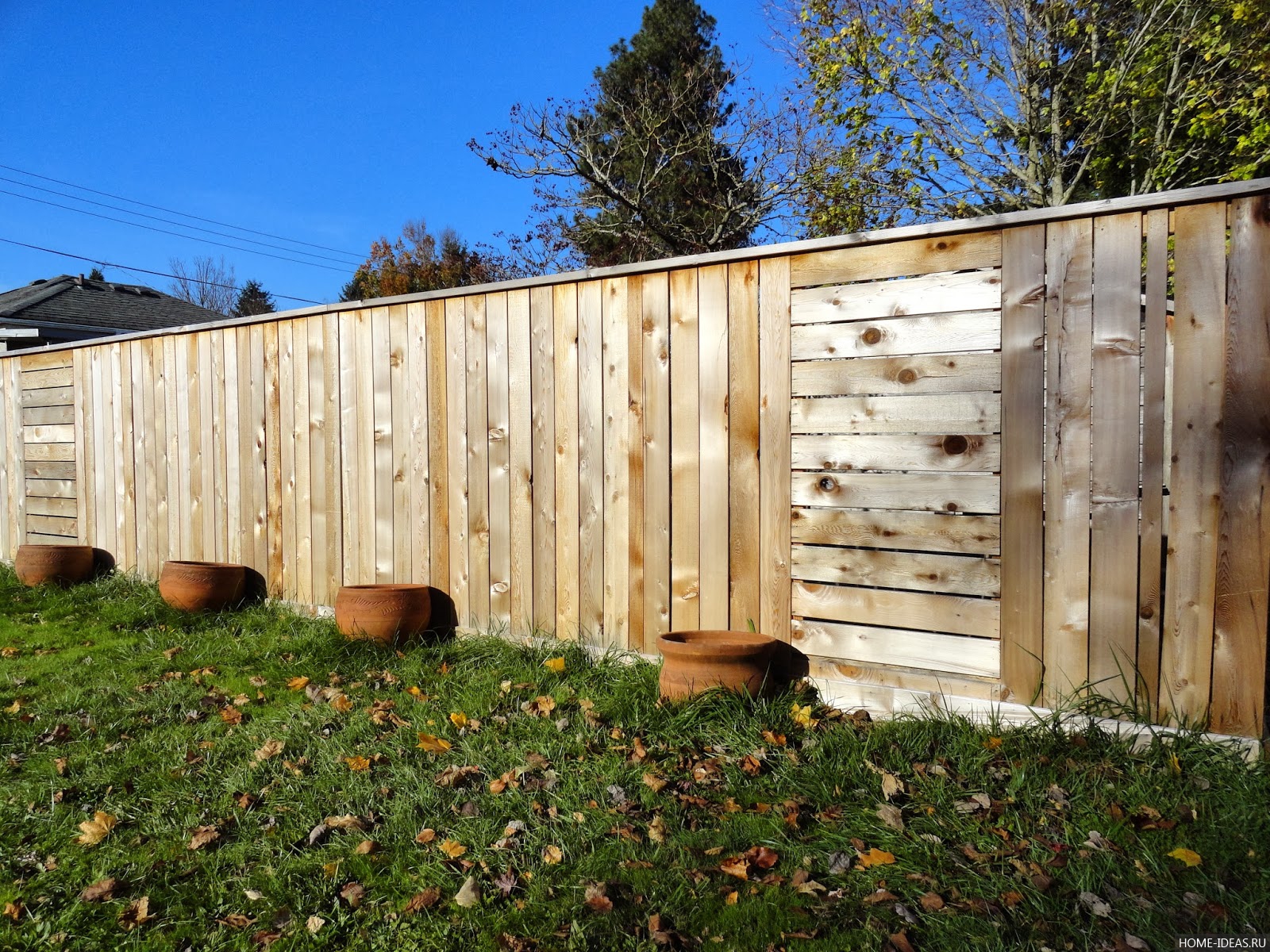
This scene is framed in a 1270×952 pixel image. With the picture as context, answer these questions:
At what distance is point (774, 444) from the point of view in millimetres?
3992

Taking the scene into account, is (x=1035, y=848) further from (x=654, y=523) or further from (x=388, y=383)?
(x=388, y=383)

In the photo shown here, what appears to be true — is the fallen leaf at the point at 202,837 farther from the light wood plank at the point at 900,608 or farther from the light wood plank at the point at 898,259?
the light wood plank at the point at 898,259

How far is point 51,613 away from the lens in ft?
19.1

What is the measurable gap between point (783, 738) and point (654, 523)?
1.38 m

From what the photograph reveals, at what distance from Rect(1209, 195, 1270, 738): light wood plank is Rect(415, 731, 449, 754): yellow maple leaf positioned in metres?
2.88

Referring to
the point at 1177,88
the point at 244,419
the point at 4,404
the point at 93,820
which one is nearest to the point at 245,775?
the point at 93,820

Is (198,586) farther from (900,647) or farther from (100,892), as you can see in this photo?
(900,647)

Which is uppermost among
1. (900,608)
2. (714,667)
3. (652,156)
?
(652,156)

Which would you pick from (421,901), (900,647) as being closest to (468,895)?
(421,901)

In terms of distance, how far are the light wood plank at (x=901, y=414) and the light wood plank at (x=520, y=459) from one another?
161 centimetres

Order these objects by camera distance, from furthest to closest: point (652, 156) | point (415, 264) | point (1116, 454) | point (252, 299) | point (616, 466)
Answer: point (252, 299)
point (415, 264)
point (652, 156)
point (616, 466)
point (1116, 454)

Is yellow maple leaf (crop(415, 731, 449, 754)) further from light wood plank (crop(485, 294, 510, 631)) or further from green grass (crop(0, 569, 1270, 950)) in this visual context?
light wood plank (crop(485, 294, 510, 631))

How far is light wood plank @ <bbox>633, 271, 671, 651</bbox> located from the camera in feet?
14.1

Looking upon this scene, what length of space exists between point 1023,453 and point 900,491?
0.51 meters
